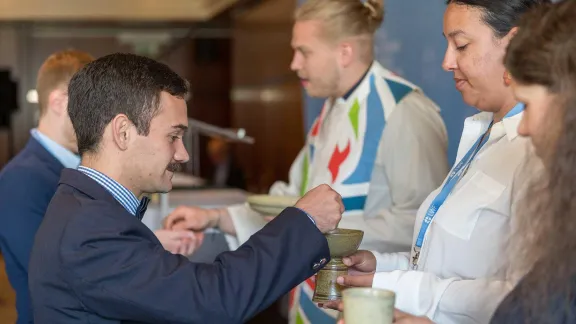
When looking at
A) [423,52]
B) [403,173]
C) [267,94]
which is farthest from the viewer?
[267,94]

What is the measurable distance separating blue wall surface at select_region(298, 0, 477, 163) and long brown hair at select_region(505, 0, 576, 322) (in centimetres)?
145

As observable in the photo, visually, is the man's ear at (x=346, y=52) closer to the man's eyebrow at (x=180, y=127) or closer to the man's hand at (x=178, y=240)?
the man's hand at (x=178, y=240)

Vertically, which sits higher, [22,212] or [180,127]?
[180,127]

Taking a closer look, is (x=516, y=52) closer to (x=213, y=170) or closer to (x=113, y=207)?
(x=113, y=207)

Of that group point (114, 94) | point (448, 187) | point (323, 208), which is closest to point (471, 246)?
point (448, 187)

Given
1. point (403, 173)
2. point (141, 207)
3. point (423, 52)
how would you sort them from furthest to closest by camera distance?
1. point (423, 52)
2. point (403, 173)
3. point (141, 207)

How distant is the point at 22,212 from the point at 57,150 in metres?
0.26

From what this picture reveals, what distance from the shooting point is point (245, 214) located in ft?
9.74

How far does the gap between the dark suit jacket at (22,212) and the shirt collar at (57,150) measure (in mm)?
67

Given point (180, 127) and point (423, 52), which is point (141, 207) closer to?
point (180, 127)

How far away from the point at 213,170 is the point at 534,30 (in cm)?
711

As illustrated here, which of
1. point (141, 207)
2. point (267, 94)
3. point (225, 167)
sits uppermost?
point (141, 207)

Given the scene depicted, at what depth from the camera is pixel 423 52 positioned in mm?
3066

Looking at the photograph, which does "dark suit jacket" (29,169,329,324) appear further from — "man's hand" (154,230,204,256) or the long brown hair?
"man's hand" (154,230,204,256)
